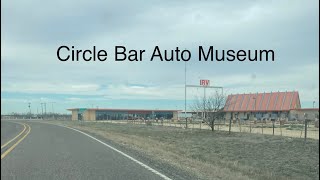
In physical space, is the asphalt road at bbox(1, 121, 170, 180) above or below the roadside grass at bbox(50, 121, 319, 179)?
above

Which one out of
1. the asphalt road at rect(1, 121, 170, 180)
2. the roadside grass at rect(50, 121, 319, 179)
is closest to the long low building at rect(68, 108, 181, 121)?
the roadside grass at rect(50, 121, 319, 179)

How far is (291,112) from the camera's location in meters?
20.2

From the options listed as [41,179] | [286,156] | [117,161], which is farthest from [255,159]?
[41,179]

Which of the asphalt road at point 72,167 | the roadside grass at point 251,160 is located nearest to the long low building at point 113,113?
the roadside grass at point 251,160

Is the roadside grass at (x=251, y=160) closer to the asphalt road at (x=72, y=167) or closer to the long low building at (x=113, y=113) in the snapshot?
the asphalt road at (x=72, y=167)

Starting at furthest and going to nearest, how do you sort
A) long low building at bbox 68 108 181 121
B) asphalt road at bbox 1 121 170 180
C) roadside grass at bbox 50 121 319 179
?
long low building at bbox 68 108 181 121 < roadside grass at bbox 50 121 319 179 < asphalt road at bbox 1 121 170 180

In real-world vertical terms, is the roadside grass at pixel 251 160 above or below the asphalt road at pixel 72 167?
below

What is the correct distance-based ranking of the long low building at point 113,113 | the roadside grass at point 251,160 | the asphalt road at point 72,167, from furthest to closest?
the long low building at point 113,113, the roadside grass at point 251,160, the asphalt road at point 72,167

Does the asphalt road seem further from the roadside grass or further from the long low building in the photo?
the long low building

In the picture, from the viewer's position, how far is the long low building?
132 meters

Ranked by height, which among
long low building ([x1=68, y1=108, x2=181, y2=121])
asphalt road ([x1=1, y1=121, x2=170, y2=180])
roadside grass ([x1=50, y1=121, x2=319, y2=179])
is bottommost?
long low building ([x1=68, y1=108, x2=181, y2=121])

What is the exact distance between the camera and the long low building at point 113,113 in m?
132

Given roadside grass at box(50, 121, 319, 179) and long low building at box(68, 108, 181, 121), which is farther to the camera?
long low building at box(68, 108, 181, 121)

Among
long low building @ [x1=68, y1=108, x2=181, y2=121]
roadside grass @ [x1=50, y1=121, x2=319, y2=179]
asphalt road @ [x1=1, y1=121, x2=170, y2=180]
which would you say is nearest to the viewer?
asphalt road @ [x1=1, y1=121, x2=170, y2=180]
